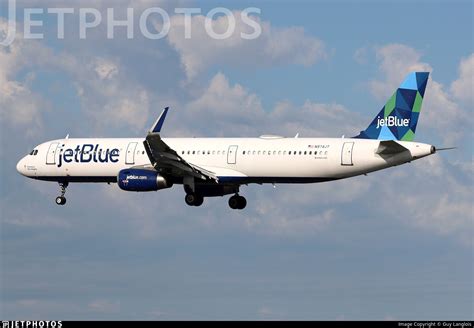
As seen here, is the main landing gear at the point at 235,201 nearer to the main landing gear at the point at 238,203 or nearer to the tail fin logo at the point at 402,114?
the main landing gear at the point at 238,203

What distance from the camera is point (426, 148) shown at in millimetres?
58312

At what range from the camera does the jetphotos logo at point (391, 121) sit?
61.6 m

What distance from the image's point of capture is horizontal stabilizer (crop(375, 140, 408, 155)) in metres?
58.1

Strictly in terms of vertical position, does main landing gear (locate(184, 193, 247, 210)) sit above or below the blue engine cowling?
above

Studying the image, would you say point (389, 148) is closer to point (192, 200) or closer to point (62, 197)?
point (192, 200)

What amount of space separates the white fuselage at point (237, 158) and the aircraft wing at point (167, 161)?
→ 99 cm

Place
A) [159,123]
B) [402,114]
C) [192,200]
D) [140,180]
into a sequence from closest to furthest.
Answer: [159,123] → [402,114] → [140,180] → [192,200]

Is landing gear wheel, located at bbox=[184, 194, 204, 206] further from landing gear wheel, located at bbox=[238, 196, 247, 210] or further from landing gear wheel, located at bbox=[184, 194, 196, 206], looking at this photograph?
landing gear wheel, located at bbox=[238, 196, 247, 210]

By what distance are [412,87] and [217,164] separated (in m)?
13.8

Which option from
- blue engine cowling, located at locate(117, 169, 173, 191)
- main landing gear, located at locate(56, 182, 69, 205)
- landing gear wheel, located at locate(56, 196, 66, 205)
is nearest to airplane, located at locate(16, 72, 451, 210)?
blue engine cowling, located at locate(117, 169, 173, 191)

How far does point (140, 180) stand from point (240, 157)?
6.72m

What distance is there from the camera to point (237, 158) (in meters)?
63.3

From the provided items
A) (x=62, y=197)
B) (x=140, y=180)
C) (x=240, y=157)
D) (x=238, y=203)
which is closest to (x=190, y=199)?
(x=238, y=203)

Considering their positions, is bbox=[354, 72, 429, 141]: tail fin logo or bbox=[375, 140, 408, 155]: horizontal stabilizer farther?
bbox=[354, 72, 429, 141]: tail fin logo
